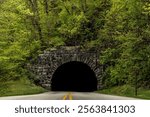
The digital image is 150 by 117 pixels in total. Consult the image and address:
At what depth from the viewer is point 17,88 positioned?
3044 centimetres

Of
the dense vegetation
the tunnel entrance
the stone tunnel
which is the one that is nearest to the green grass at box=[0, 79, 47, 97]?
the dense vegetation

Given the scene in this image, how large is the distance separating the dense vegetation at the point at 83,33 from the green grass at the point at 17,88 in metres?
0.52

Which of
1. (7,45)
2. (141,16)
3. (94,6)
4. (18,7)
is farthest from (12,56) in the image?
(94,6)

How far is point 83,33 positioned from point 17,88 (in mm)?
9787

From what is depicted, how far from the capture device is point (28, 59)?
36438 millimetres

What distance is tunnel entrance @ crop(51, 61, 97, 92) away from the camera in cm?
4353

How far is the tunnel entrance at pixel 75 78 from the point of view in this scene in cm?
4353

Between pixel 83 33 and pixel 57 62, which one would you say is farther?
pixel 83 33

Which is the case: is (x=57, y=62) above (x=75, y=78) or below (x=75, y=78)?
above

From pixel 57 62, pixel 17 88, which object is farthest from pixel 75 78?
pixel 17 88

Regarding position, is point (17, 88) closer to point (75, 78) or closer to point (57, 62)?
point (57, 62)

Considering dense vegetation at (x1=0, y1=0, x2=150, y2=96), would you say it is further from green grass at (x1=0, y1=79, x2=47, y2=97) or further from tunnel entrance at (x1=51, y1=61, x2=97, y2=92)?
tunnel entrance at (x1=51, y1=61, x2=97, y2=92)

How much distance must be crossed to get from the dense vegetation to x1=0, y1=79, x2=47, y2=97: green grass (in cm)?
52

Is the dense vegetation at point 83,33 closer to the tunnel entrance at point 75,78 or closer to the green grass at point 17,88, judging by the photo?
the green grass at point 17,88
